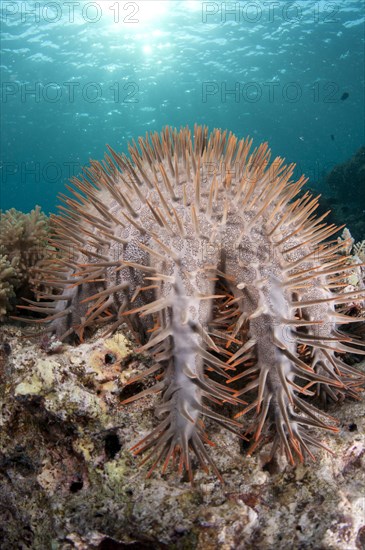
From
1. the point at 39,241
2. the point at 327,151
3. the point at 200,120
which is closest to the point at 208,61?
the point at 200,120

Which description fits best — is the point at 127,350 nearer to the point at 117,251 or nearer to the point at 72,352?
the point at 72,352

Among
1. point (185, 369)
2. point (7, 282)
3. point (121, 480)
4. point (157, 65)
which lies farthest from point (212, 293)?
point (157, 65)

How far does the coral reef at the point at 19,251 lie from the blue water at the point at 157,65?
54.1ft

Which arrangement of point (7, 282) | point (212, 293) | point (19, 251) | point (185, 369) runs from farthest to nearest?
1. point (19, 251)
2. point (7, 282)
3. point (212, 293)
4. point (185, 369)

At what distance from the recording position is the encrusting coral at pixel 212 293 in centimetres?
246

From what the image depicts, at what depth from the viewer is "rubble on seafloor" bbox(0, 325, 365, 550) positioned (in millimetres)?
2301

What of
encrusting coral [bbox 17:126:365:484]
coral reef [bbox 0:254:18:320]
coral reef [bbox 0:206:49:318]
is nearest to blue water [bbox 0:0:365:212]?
coral reef [bbox 0:206:49:318]

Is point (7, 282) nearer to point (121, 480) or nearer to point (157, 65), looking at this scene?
point (121, 480)

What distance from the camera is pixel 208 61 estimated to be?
4909 centimetres

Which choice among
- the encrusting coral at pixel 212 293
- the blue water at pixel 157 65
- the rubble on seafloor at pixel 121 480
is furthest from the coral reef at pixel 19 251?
the blue water at pixel 157 65

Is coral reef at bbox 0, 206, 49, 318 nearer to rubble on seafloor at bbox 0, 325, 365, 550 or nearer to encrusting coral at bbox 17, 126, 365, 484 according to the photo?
encrusting coral at bbox 17, 126, 365, 484

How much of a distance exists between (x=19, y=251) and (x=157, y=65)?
170 ft

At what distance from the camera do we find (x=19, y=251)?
4289 mm

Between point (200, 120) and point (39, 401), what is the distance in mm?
81430
